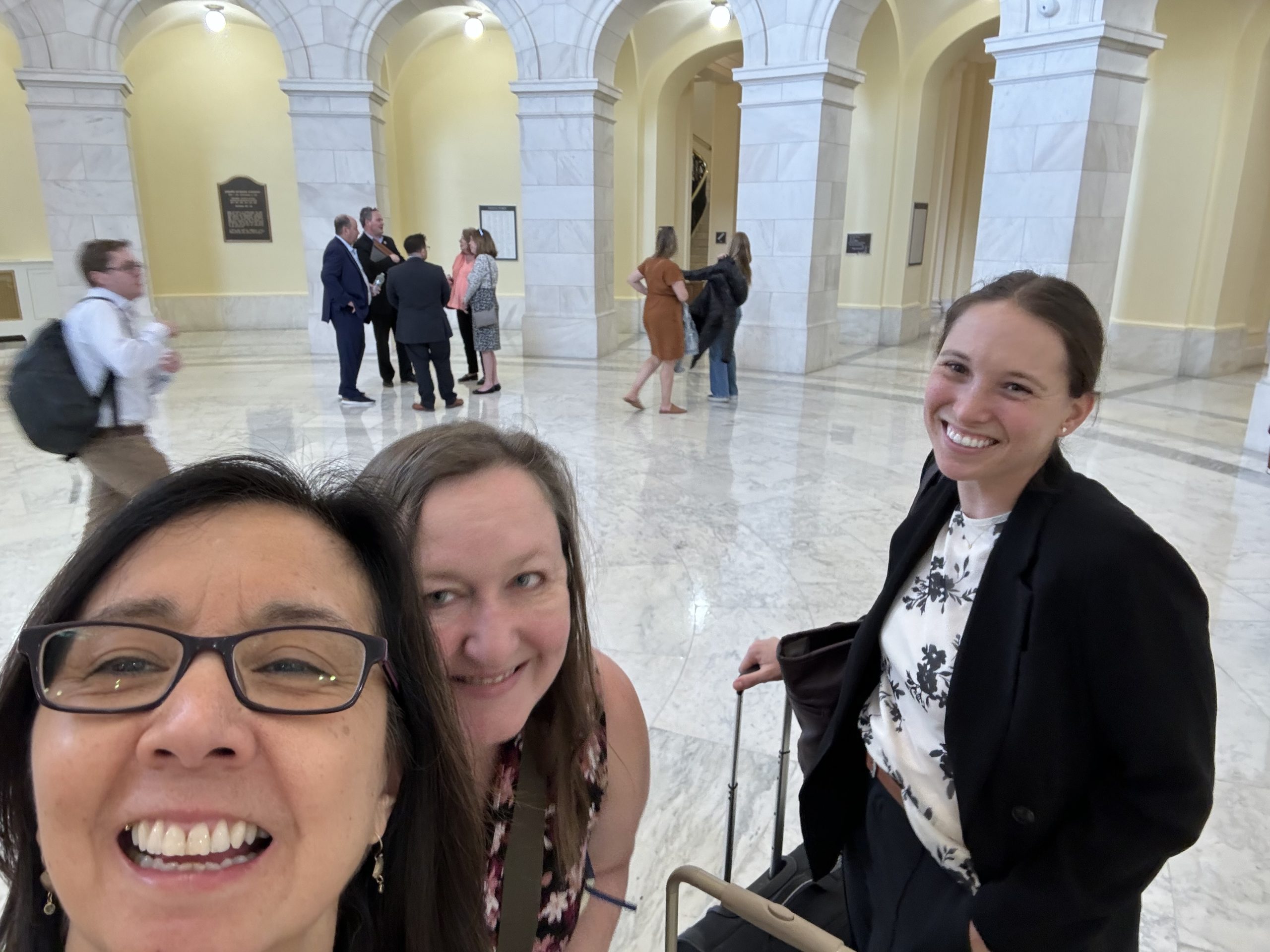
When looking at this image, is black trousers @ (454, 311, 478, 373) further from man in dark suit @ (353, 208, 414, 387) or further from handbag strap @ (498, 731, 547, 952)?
handbag strap @ (498, 731, 547, 952)

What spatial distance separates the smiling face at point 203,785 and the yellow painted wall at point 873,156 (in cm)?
1313

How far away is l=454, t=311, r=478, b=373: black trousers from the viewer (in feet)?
32.7

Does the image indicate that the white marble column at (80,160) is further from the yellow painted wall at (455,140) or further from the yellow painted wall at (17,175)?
the yellow painted wall at (455,140)

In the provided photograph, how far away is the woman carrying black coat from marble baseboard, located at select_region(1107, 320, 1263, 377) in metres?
5.48

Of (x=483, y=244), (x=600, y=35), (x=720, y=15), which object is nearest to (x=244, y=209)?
(x=600, y=35)

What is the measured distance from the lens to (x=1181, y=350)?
35.6 ft

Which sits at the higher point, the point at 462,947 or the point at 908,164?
the point at 908,164

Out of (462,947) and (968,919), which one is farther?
(968,919)

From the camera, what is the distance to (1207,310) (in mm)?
10664

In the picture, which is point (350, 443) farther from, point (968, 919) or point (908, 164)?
point (908, 164)

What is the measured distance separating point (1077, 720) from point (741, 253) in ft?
24.5

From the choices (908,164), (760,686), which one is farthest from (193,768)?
(908,164)

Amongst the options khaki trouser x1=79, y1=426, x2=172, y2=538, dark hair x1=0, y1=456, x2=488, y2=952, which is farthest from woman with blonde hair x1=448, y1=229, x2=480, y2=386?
dark hair x1=0, y1=456, x2=488, y2=952

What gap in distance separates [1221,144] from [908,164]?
13.7ft
